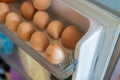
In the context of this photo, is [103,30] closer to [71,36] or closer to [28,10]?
[71,36]

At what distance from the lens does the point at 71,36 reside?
0.63 metres

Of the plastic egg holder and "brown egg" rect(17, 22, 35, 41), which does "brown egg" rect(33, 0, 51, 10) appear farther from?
the plastic egg holder

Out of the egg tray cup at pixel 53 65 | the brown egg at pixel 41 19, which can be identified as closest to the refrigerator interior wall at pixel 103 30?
the egg tray cup at pixel 53 65

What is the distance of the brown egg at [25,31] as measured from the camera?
0.69 metres

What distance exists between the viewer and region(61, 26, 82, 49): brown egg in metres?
0.63

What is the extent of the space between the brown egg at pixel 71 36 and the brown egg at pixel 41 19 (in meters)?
0.10

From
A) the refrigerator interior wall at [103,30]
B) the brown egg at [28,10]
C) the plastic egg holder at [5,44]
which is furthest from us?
the plastic egg holder at [5,44]

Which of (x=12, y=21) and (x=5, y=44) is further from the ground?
(x=12, y=21)

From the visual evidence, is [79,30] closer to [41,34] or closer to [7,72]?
[41,34]

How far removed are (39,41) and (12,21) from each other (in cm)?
16

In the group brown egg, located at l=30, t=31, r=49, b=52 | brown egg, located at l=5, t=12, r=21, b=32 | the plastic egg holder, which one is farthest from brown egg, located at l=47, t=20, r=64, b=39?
the plastic egg holder

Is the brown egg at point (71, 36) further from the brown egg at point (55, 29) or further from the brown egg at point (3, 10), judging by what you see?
the brown egg at point (3, 10)

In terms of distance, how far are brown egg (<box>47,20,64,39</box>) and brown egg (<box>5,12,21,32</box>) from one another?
5.6 inches

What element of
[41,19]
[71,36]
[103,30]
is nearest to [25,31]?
[41,19]
